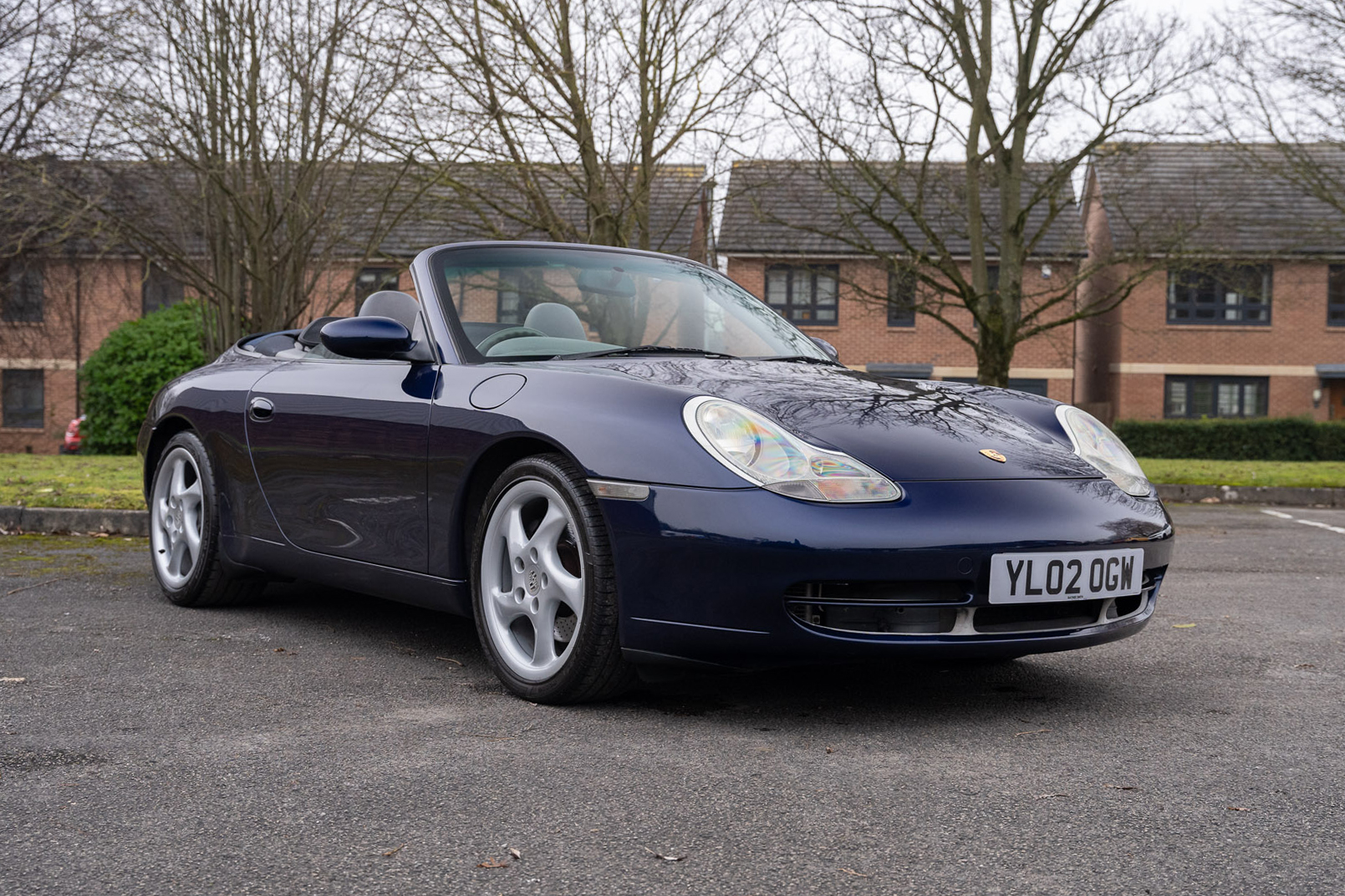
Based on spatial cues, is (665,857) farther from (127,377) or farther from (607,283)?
(127,377)

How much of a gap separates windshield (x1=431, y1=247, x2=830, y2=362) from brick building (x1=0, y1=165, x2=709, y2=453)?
7.82m

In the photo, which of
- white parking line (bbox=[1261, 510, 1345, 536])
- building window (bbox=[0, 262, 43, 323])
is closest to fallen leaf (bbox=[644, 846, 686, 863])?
white parking line (bbox=[1261, 510, 1345, 536])

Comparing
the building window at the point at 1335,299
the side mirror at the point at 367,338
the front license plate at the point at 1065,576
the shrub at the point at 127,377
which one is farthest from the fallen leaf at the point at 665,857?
the building window at the point at 1335,299

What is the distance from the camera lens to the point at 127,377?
738 inches

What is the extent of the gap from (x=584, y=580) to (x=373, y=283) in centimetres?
1568

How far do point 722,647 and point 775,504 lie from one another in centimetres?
38

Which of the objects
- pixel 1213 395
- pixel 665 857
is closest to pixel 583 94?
pixel 665 857

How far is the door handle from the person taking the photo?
460cm

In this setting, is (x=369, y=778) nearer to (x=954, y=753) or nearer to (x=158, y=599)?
(x=954, y=753)

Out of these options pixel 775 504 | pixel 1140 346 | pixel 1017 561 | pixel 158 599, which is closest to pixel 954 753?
pixel 1017 561

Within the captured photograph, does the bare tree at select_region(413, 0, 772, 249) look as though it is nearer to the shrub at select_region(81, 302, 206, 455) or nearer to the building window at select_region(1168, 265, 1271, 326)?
the shrub at select_region(81, 302, 206, 455)

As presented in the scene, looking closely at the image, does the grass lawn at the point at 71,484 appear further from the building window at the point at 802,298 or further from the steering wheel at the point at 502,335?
the building window at the point at 802,298

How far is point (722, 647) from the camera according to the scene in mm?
3145

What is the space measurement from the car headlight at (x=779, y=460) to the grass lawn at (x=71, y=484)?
571cm
